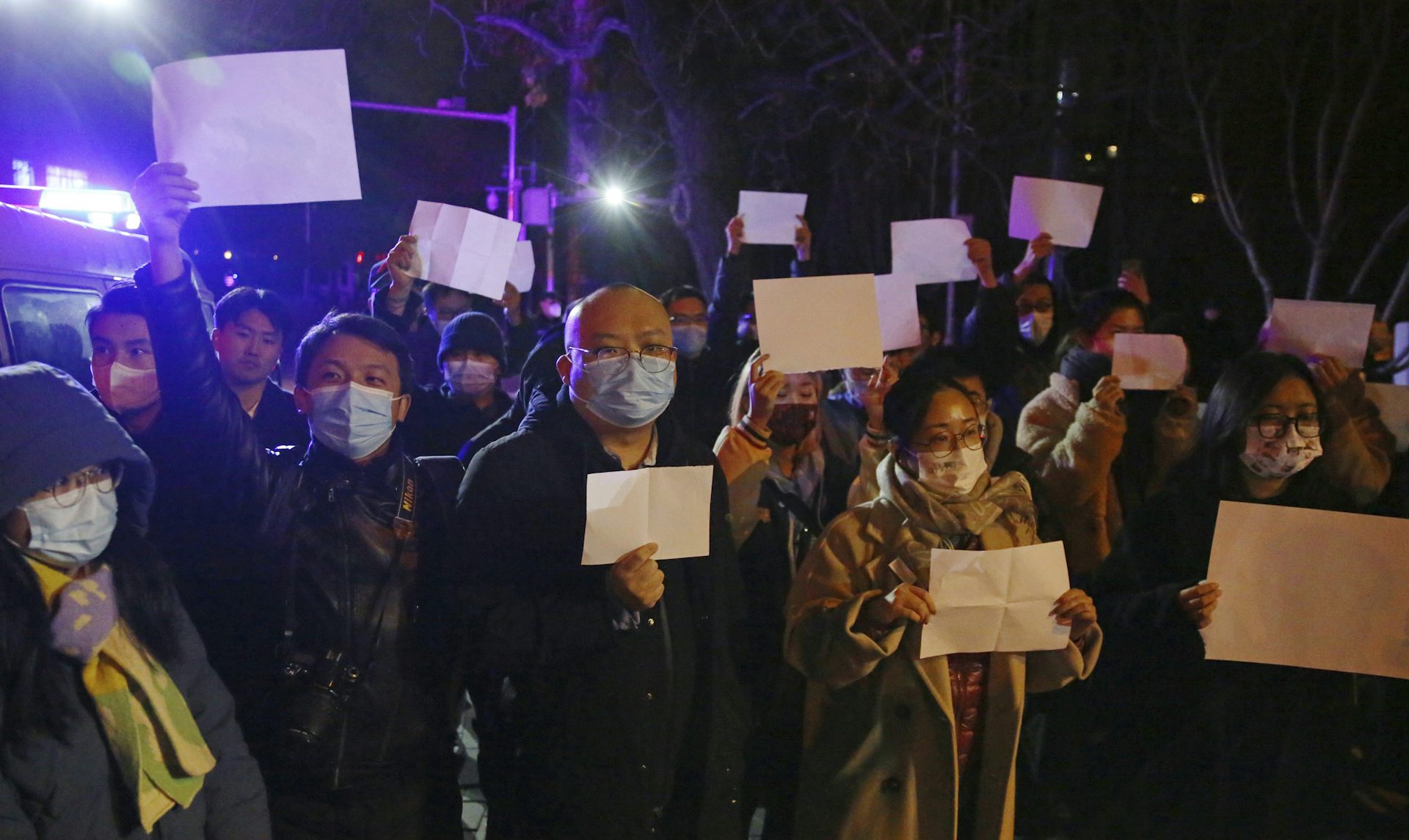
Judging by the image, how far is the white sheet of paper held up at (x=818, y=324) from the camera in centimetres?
350

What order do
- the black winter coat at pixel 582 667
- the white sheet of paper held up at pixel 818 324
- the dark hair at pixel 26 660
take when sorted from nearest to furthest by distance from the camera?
1. the dark hair at pixel 26 660
2. the black winter coat at pixel 582 667
3. the white sheet of paper held up at pixel 818 324

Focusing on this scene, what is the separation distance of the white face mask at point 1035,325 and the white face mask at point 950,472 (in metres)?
2.69

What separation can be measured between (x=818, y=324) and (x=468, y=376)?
6.46ft

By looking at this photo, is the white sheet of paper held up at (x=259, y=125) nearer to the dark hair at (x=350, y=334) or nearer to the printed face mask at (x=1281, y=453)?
the dark hair at (x=350, y=334)

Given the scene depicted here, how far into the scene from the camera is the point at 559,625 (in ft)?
8.72

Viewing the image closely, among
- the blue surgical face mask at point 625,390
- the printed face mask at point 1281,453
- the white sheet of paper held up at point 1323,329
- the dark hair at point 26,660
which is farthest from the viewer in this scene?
the white sheet of paper held up at point 1323,329

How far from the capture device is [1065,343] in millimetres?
4820

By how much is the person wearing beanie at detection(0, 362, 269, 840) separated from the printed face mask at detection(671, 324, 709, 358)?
3.22 metres

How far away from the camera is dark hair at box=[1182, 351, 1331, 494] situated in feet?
10.5

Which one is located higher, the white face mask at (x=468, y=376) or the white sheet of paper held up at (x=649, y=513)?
the white face mask at (x=468, y=376)

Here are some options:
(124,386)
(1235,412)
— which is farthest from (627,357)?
(1235,412)

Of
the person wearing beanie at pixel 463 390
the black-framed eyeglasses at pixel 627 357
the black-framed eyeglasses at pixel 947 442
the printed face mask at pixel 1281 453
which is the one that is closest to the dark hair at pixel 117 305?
the person wearing beanie at pixel 463 390

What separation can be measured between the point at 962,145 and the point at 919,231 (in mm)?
7540

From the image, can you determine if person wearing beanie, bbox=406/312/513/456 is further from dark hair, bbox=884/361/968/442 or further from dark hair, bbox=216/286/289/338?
dark hair, bbox=884/361/968/442
